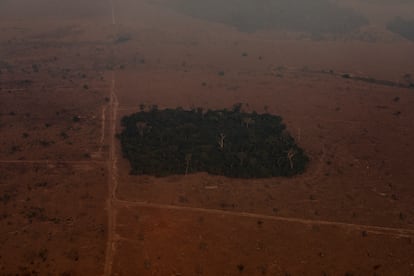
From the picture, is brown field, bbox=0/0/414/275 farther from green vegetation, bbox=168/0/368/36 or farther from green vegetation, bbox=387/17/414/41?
green vegetation, bbox=168/0/368/36

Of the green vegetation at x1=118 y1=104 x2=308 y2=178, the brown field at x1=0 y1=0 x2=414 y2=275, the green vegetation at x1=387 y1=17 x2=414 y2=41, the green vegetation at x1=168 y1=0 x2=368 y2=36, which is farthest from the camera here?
the green vegetation at x1=168 y1=0 x2=368 y2=36

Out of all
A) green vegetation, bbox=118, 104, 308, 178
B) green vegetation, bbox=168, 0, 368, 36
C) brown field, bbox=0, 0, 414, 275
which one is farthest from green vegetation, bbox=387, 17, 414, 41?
green vegetation, bbox=118, 104, 308, 178

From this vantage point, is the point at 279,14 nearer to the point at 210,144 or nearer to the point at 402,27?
the point at 402,27

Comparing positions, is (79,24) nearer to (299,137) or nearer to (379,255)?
(299,137)

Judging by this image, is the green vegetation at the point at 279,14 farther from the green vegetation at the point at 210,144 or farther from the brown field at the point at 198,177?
the green vegetation at the point at 210,144

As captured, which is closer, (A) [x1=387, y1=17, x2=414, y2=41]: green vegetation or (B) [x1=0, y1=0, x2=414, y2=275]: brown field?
(B) [x1=0, y1=0, x2=414, y2=275]: brown field

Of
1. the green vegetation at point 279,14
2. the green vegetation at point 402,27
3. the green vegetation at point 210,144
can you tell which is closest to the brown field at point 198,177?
the green vegetation at point 210,144
